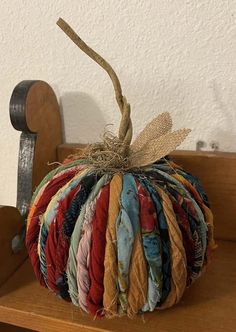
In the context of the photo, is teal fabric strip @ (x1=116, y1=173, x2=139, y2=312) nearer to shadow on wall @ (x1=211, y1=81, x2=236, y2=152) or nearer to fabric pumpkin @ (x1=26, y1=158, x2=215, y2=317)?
fabric pumpkin @ (x1=26, y1=158, x2=215, y2=317)

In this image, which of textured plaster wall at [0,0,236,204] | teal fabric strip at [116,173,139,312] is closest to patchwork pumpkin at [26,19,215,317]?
teal fabric strip at [116,173,139,312]

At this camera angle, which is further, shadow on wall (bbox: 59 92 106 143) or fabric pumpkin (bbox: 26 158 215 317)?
A: shadow on wall (bbox: 59 92 106 143)

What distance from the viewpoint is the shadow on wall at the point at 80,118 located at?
1.55 feet

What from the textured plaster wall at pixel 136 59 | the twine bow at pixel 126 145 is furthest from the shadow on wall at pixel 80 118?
the twine bow at pixel 126 145

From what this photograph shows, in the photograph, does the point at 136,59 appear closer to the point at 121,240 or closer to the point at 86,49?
the point at 86,49

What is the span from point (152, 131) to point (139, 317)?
6.7 inches

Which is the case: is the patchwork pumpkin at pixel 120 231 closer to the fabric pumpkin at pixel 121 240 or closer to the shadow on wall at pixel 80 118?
the fabric pumpkin at pixel 121 240

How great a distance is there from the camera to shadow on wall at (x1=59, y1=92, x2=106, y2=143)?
1.55 ft

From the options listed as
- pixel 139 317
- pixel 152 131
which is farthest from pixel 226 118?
pixel 139 317

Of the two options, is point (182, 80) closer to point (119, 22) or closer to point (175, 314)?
point (119, 22)

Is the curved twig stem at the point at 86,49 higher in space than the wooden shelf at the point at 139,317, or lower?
higher

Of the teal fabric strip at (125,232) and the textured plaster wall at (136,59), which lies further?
the textured plaster wall at (136,59)

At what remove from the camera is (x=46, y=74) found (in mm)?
477

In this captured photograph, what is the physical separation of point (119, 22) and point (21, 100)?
143mm
